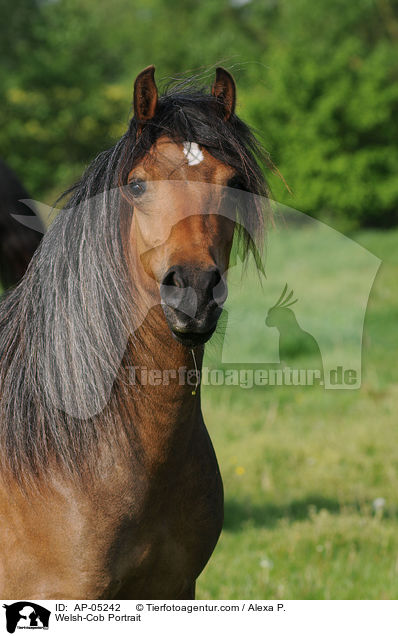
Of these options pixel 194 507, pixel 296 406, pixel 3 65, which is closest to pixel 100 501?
pixel 194 507

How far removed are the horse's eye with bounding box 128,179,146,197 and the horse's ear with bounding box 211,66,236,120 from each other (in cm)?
40

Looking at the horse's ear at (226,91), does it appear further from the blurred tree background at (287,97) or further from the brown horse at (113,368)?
the blurred tree background at (287,97)

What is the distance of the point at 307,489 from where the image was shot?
5953mm

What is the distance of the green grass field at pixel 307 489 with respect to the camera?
4.20 m

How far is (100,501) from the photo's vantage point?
7.48ft

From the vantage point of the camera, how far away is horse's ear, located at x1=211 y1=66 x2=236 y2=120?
2.36m

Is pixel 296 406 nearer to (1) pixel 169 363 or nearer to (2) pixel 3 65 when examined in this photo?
(1) pixel 169 363

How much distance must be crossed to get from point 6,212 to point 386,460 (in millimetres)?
3858
